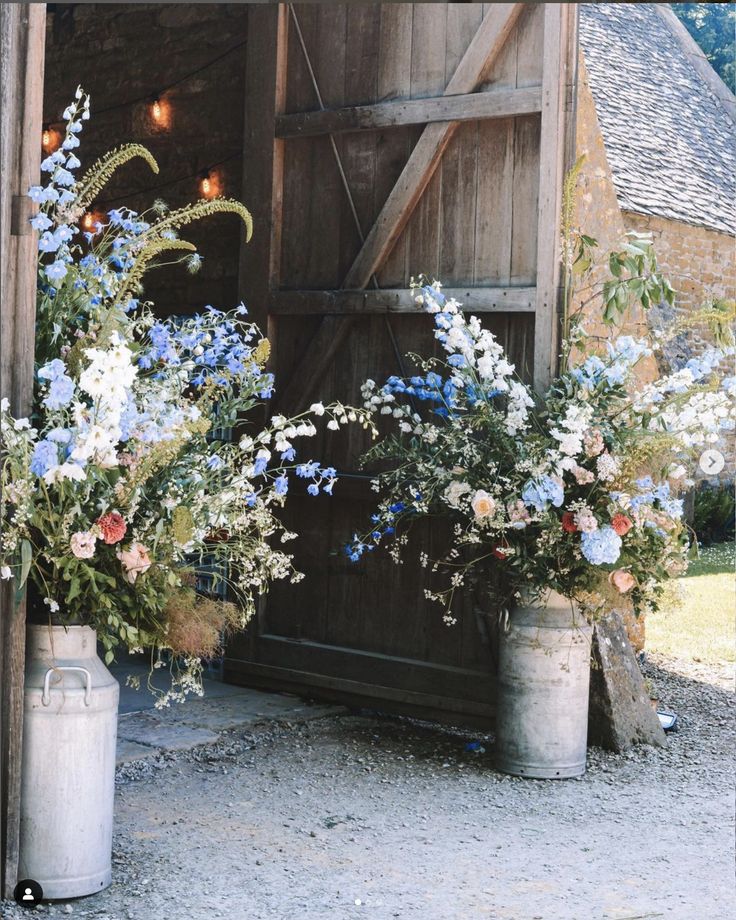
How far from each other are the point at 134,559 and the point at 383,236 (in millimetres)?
2699

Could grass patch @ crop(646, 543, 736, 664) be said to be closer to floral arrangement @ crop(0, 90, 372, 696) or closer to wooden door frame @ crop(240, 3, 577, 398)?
wooden door frame @ crop(240, 3, 577, 398)

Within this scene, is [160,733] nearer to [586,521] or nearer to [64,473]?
[586,521]

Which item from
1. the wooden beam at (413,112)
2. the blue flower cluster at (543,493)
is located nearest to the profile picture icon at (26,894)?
the blue flower cluster at (543,493)

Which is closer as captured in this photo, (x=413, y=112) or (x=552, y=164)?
(x=552, y=164)

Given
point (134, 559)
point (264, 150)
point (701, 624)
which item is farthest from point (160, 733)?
point (701, 624)

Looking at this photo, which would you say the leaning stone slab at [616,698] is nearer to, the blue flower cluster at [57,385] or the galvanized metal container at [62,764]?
the galvanized metal container at [62,764]

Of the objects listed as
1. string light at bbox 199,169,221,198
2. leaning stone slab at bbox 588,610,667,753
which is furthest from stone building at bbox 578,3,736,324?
leaning stone slab at bbox 588,610,667,753

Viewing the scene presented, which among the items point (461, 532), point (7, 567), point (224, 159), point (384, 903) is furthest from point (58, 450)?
point (224, 159)

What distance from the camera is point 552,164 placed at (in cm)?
512

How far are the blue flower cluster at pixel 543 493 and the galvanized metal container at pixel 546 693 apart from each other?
1.48 feet

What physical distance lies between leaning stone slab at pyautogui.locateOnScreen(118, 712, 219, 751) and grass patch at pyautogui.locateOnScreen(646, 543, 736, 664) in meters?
2.44

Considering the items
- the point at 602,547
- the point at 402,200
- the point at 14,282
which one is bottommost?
the point at 602,547

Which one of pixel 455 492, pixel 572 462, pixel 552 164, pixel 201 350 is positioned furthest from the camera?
pixel 552 164

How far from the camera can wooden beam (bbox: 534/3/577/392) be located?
511 cm
